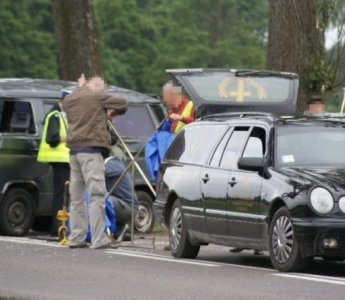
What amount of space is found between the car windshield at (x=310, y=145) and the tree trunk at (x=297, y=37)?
21.8 feet

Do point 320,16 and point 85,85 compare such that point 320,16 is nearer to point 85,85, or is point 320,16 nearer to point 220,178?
point 85,85

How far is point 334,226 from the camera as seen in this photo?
1256cm

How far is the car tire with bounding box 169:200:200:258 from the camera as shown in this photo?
49.4 feet

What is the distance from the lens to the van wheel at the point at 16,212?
62.8 feet

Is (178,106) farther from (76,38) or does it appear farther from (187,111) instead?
(76,38)

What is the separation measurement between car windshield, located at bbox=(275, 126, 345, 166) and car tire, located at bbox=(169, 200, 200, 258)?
1.81 m

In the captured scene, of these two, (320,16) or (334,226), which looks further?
(320,16)

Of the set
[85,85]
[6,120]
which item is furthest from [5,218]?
[85,85]

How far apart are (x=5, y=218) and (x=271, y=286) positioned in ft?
26.2

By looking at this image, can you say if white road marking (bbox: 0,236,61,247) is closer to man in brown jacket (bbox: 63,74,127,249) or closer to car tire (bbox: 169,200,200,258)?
man in brown jacket (bbox: 63,74,127,249)

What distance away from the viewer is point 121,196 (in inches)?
706

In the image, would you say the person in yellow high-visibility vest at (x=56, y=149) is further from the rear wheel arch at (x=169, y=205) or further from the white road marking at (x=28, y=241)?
the rear wheel arch at (x=169, y=205)

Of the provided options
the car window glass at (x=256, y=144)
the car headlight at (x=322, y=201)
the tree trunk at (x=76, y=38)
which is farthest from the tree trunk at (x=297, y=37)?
the car headlight at (x=322, y=201)

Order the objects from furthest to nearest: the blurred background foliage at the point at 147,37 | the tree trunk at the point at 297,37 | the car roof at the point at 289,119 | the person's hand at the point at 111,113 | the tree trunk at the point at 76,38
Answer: the blurred background foliage at the point at 147,37 < the tree trunk at the point at 76,38 < the tree trunk at the point at 297,37 < the person's hand at the point at 111,113 < the car roof at the point at 289,119
